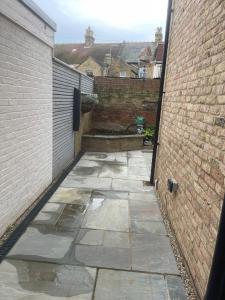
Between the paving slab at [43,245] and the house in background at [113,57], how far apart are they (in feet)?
64.9

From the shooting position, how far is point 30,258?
115 inches

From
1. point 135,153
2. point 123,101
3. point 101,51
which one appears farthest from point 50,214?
point 101,51

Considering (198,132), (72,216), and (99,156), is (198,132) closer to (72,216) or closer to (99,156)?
(72,216)

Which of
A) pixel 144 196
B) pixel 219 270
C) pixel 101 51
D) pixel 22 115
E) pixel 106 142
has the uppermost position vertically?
pixel 101 51

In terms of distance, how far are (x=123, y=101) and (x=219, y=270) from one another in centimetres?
945

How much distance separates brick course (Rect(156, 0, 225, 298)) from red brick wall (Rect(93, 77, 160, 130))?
6473mm

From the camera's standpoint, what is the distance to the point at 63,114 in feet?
20.3

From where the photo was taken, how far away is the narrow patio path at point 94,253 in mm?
2510

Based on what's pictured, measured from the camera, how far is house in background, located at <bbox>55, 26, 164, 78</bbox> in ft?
85.5

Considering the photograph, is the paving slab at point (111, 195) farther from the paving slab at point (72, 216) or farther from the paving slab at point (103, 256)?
the paving slab at point (103, 256)

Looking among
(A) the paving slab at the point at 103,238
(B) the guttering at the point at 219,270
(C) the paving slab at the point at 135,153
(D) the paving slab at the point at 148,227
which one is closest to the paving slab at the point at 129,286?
(A) the paving slab at the point at 103,238

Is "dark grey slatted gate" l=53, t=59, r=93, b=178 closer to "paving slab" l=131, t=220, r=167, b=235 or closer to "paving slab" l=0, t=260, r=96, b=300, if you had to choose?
"paving slab" l=131, t=220, r=167, b=235

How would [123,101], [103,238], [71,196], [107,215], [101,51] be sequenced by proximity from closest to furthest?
[103,238]
[107,215]
[71,196]
[123,101]
[101,51]

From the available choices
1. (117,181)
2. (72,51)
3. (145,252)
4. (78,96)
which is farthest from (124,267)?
(72,51)
